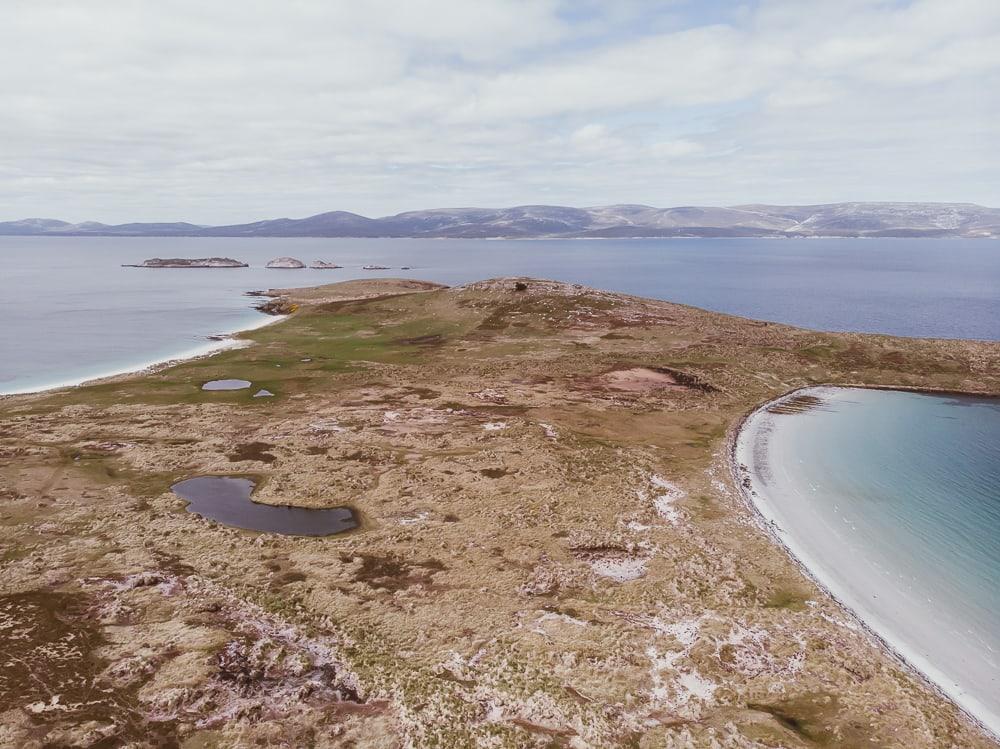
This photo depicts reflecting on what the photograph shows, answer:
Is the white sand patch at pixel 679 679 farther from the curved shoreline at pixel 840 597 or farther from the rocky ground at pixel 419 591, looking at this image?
the curved shoreline at pixel 840 597

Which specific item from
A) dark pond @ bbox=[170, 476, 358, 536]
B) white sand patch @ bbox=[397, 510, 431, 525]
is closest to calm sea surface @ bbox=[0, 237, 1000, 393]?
dark pond @ bbox=[170, 476, 358, 536]

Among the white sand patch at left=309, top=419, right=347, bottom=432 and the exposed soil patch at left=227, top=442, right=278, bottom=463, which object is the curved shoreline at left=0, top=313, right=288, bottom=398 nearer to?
the exposed soil patch at left=227, top=442, right=278, bottom=463

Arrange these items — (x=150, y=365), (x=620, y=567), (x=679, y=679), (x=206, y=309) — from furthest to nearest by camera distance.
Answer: (x=206, y=309)
(x=150, y=365)
(x=620, y=567)
(x=679, y=679)

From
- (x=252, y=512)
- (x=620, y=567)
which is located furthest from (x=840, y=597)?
(x=252, y=512)

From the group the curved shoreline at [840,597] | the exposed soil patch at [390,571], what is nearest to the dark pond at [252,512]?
the exposed soil patch at [390,571]

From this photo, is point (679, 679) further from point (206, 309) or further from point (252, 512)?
point (206, 309)
